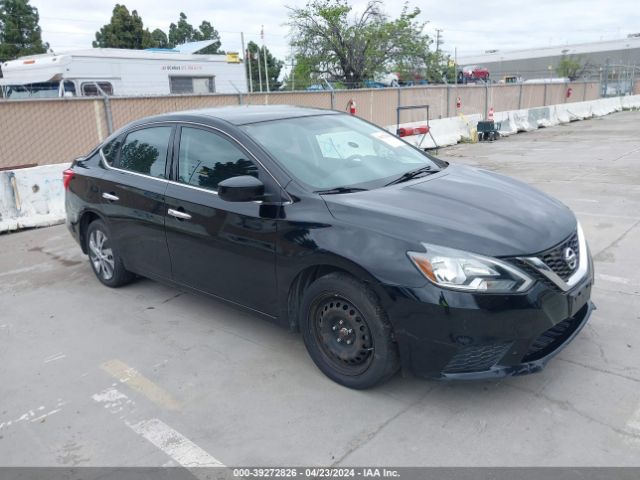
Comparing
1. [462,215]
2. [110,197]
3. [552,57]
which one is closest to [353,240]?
[462,215]

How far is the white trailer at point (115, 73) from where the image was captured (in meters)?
15.0

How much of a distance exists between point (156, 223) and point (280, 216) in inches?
54.7

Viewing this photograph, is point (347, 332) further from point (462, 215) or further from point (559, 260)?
point (559, 260)

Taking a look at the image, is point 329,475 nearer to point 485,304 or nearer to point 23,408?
point 485,304

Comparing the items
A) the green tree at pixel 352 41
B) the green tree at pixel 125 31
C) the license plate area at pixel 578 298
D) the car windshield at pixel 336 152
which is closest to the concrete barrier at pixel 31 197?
the car windshield at pixel 336 152

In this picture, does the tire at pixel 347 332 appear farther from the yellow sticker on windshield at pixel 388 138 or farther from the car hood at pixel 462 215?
the yellow sticker on windshield at pixel 388 138

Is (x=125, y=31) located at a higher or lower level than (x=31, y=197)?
higher

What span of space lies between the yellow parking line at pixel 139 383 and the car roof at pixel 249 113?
6.18 feet

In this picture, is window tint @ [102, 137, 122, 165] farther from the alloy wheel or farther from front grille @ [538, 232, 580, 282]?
front grille @ [538, 232, 580, 282]

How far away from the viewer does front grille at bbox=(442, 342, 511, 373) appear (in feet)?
9.59

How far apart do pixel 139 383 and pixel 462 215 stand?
7.62 feet

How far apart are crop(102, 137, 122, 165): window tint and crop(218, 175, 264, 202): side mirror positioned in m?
2.05

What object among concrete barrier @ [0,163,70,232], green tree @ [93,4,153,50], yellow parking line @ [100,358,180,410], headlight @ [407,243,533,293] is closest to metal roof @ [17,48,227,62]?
concrete barrier @ [0,163,70,232]

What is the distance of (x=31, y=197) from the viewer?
26.2 feet
